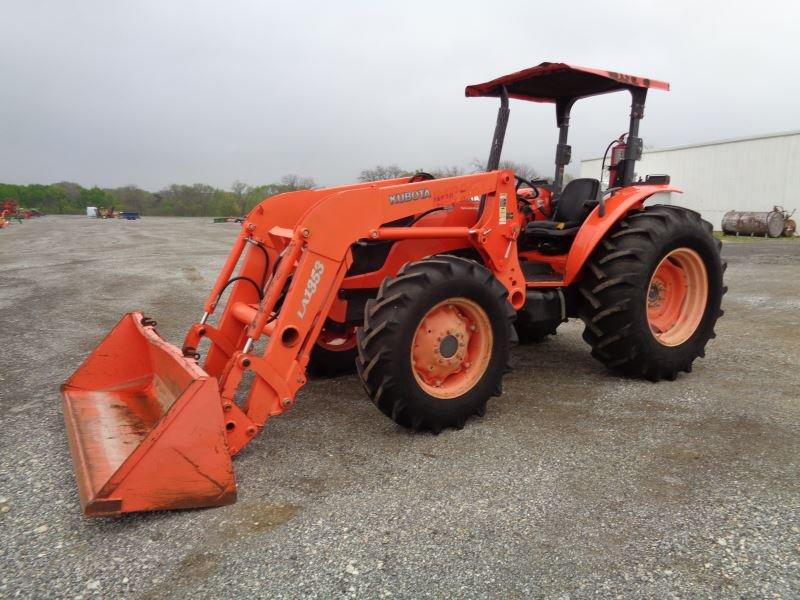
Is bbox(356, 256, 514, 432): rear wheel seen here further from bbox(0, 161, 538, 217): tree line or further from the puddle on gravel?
bbox(0, 161, 538, 217): tree line

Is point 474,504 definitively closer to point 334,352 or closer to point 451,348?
point 451,348

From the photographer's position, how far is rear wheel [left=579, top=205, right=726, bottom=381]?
4.45 m

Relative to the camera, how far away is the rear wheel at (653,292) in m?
4.45

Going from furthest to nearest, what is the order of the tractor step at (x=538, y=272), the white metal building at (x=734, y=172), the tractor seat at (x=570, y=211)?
1. the white metal building at (x=734, y=172)
2. the tractor seat at (x=570, y=211)
3. the tractor step at (x=538, y=272)

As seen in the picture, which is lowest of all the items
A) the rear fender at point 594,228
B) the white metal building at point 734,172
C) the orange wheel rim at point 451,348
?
the orange wheel rim at point 451,348

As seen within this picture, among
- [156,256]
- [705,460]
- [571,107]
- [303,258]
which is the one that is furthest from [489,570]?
[156,256]

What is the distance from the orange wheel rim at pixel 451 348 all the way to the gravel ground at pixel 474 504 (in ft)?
1.05

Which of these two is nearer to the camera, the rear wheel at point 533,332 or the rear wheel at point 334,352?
the rear wheel at point 334,352

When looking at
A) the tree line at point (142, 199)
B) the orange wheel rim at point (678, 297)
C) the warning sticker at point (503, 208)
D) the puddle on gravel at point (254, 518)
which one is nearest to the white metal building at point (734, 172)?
the orange wheel rim at point (678, 297)

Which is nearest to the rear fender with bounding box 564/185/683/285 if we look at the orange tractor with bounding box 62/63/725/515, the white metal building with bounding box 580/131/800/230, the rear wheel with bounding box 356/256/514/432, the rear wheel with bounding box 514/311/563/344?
the orange tractor with bounding box 62/63/725/515

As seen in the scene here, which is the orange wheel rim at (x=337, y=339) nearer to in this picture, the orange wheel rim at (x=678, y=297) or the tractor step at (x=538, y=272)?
the tractor step at (x=538, y=272)

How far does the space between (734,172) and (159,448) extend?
25.9 metres

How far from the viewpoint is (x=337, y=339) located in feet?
15.8

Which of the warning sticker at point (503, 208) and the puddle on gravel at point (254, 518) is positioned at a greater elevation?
the warning sticker at point (503, 208)
